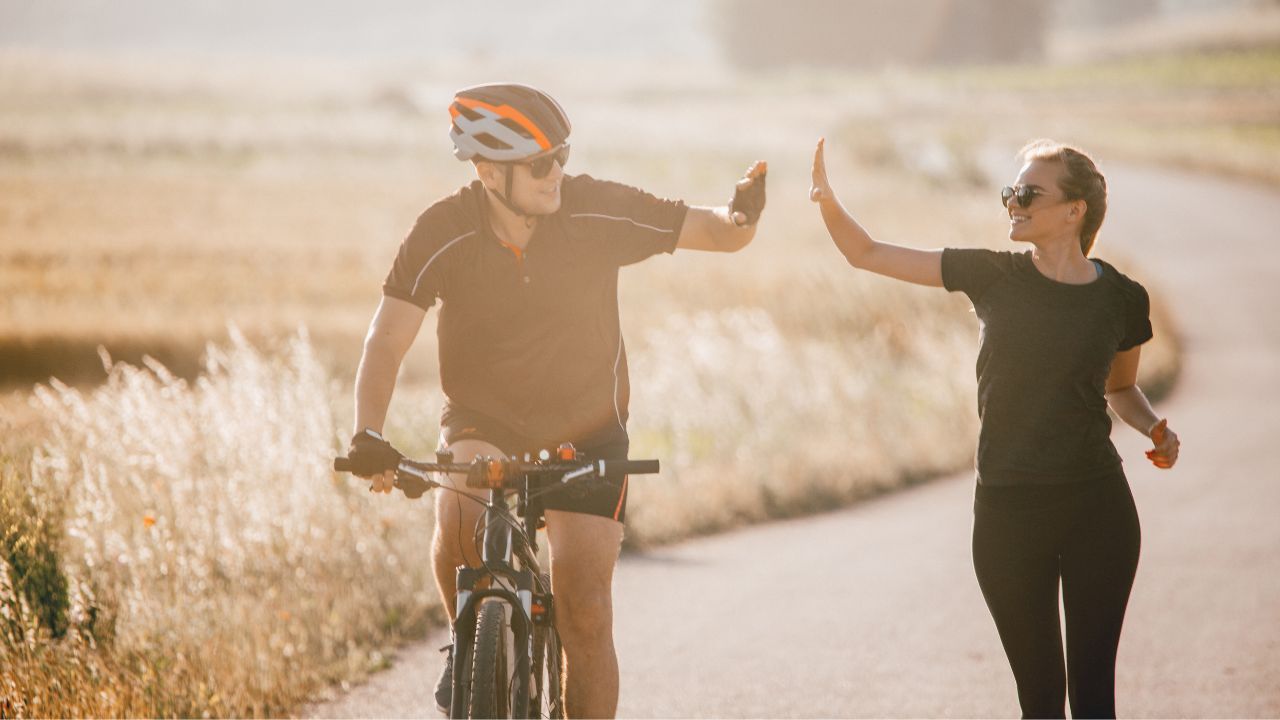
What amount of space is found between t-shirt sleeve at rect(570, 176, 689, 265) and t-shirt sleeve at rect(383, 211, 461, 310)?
0.41 meters

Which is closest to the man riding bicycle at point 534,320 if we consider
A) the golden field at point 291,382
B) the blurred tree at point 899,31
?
the golden field at point 291,382

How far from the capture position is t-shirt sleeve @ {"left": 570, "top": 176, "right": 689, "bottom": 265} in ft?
13.4

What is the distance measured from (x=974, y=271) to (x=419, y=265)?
5.15ft

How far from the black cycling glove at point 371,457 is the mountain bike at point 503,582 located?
3 cm

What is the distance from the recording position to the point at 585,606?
12.7ft

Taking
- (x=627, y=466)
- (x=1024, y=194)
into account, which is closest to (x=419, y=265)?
(x=627, y=466)

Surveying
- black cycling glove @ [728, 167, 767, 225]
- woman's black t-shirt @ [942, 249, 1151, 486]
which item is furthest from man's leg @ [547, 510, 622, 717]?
woman's black t-shirt @ [942, 249, 1151, 486]

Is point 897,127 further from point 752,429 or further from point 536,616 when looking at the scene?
point 536,616

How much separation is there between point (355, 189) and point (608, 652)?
27554 mm

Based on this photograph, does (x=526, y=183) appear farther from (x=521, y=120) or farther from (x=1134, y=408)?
(x=1134, y=408)

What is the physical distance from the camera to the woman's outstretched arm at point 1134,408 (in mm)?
3865

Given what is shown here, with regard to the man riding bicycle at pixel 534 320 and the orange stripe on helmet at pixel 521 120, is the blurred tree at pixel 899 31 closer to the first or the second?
the man riding bicycle at pixel 534 320

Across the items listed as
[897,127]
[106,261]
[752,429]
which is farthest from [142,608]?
[897,127]

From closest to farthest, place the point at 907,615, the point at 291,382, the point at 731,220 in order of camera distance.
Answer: the point at 731,220, the point at 907,615, the point at 291,382
